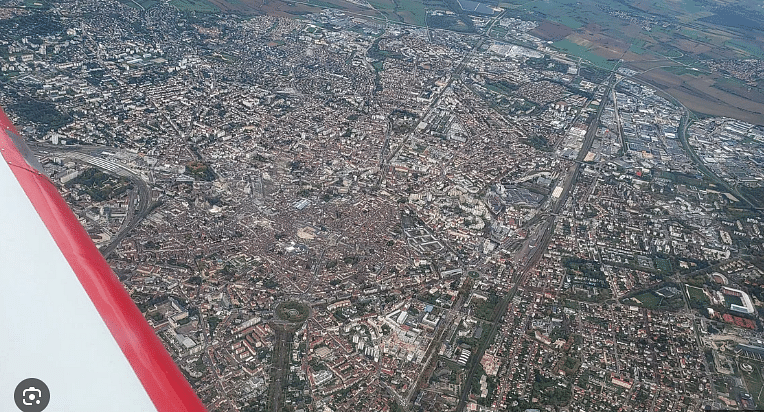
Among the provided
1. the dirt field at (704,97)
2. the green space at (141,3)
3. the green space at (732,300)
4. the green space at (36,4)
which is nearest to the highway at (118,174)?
the green space at (732,300)

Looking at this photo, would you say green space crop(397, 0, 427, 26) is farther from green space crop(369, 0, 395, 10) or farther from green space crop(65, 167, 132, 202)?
green space crop(65, 167, 132, 202)

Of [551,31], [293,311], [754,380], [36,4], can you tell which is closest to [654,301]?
[754,380]

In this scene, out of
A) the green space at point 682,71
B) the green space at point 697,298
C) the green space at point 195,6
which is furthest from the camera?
the green space at point 195,6

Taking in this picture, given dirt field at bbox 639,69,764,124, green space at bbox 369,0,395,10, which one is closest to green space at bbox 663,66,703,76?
dirt field at bbox 639,69,764,124

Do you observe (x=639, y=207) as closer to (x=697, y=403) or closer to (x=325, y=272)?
(x=697, y=403)

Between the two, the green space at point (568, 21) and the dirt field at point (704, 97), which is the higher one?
the green space at point (568, 21)

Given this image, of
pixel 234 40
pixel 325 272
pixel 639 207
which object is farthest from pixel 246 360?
pixel 234 40

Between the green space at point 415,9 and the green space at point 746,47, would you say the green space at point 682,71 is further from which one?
the green space at point 415,9

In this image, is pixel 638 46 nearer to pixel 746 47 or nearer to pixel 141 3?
pixel 746 47
